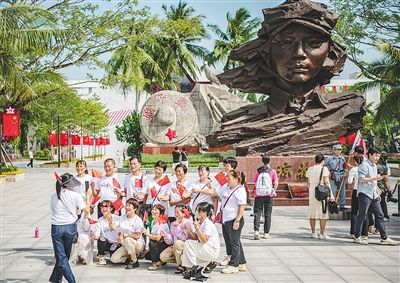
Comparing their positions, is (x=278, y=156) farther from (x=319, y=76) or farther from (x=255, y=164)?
(x=319, y=76)

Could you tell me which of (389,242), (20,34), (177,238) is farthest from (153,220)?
(20,34)

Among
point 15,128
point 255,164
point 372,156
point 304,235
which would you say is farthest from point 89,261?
point 15,128

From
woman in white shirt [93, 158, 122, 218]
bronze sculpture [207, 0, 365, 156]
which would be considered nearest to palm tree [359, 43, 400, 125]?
bronze sculpture [207, 0, 365, 156]

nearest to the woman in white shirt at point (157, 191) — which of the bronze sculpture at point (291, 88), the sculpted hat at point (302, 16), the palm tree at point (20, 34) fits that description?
the bronze sculpture at point (291, 88)

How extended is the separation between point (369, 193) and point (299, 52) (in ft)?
20.4

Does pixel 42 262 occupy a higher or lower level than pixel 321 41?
lower

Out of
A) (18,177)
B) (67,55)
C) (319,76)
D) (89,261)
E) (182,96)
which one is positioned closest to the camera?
(89,261)

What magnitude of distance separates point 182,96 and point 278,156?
1705cm

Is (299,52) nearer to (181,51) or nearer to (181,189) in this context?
(181,189)

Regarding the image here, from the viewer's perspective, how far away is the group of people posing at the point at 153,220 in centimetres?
634

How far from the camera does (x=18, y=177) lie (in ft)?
74.4

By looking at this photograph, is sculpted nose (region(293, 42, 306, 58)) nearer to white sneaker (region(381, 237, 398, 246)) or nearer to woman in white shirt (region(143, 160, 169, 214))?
white sneaker (region(381, 237, 398, 246))

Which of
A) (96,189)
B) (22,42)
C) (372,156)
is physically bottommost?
(96,189)

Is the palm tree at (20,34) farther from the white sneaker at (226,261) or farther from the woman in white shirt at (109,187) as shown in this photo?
the white sneaker at (226,261)
